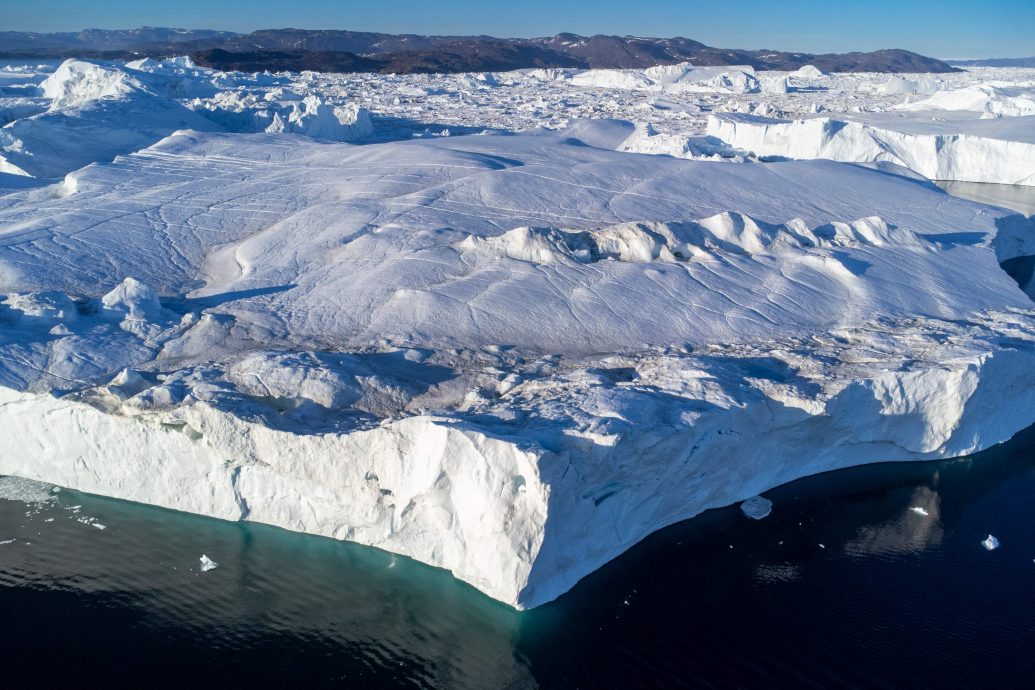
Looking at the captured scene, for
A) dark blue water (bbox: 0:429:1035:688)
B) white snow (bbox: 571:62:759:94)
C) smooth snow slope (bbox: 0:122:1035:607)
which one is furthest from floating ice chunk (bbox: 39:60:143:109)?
white snow (bbox: 571:62:759:94)

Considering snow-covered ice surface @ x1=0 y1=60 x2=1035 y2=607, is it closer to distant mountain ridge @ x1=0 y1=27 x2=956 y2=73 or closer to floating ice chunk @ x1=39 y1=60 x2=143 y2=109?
floating ice chunk @ x1=39 y1=60 x2=143 y2=109

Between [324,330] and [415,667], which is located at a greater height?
[324,330]

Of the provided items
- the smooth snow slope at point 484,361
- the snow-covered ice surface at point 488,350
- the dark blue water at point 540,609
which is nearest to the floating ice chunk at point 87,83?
the snow-covered ice surface at point 488,350

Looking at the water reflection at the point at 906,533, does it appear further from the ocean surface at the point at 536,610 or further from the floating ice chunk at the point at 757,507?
the floating ice chunk at the point at 757,507

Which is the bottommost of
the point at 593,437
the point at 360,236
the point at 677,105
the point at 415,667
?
the point at 415,667

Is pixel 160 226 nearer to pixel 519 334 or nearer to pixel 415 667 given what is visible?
pixel 519 334

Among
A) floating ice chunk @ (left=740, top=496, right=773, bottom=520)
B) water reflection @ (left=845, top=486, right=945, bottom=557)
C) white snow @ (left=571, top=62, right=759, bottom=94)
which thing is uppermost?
white snow @ (left=571, top=62, right=759, bottom=94)

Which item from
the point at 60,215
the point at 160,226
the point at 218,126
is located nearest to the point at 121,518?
the point at 160,226

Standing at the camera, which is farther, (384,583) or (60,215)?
(60,215)
